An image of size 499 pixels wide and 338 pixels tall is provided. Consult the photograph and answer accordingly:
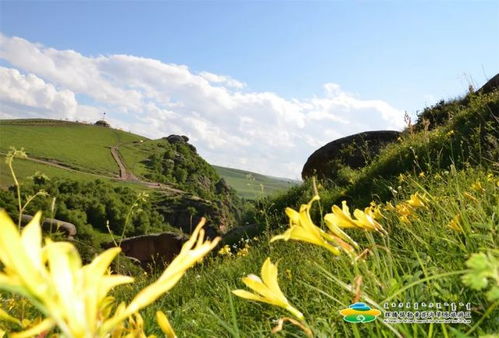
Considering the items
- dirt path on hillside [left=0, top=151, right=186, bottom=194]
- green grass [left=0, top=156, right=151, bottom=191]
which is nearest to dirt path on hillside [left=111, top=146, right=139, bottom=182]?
dirt path on hillside [left=0, top=151, right=186, bottom=194]

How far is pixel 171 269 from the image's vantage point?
55 centimetres

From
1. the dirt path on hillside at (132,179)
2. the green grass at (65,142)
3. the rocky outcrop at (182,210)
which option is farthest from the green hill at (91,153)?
the rocky outcrop at (182,210)

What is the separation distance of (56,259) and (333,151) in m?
16.4

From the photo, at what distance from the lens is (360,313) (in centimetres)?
107

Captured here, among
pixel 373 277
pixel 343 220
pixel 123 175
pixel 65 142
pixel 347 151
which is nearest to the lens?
pixel 373 277

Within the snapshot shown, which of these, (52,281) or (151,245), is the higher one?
(52,281)

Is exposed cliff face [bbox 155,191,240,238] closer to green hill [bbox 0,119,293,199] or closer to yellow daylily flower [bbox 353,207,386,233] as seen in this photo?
green hill [bbox 0,119,293,199]

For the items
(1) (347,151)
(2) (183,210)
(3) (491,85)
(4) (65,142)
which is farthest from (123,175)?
(3) (491,85)

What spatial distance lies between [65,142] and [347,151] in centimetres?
9737

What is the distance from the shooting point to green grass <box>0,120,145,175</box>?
3627 inches

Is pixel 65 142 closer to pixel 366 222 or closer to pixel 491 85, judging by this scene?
pixel 491 85

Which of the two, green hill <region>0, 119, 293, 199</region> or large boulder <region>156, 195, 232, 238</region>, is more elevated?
green hill <region>0, 119, 293, 199</region>

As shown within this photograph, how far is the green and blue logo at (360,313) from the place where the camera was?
1.05m

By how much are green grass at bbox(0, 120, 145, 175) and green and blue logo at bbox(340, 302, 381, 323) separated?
95.5 metres
